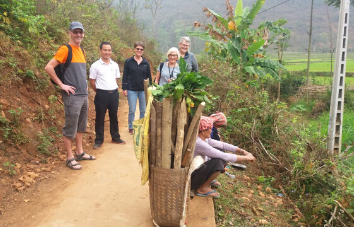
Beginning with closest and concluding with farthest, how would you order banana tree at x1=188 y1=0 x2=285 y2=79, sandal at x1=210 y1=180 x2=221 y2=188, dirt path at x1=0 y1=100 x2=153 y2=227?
dirt path at x1=0 y1=100 x2=153 y2=227, sandal at x1=210 y1=180 x2=221 y2=188, banana tree at x1=188 y1=0 x2=285 y2=79

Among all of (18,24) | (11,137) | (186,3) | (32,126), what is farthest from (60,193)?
(186,3)

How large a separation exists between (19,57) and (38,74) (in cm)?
46

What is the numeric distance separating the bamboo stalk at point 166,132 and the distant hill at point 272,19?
1568 inches

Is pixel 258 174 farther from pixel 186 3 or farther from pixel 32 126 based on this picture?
pixel 186 3

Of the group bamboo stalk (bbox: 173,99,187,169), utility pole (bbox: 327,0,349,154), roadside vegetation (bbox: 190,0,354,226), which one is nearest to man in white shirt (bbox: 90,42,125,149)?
roadside vegetation (bbox: 190,0,354,226)

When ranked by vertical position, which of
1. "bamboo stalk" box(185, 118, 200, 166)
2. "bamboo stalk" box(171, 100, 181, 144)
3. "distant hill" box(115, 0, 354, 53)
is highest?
"distant hill" box(115, 0, 354, 53)

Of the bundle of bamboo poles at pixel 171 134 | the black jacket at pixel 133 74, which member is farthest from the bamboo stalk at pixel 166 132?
the black jacket at pixel 133 74

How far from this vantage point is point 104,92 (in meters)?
4.88

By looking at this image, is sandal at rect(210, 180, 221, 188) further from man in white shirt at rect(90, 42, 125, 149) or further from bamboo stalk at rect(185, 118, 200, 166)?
man in white shirt at rect(90, 42, 125, 149)

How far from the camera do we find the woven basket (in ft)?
8.72

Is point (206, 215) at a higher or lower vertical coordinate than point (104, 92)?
lower

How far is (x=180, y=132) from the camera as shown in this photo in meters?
2.62

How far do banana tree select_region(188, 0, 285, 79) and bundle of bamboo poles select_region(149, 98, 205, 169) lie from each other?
500 cm

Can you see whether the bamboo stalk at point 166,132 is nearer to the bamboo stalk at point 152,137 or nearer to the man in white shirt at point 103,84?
the bamboo stalk at point 152,137
